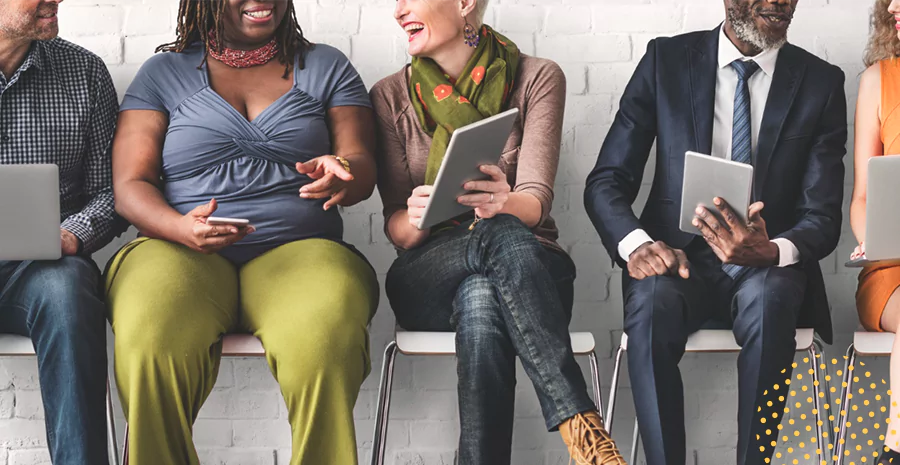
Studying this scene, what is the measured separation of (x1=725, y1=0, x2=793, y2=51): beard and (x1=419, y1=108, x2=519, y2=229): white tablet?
76 centimetres

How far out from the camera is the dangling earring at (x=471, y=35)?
92.0 inches

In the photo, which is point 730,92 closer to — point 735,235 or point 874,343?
point 735,235

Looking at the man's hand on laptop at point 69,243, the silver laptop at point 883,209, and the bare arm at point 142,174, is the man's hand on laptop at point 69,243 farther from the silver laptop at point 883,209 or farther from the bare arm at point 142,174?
the silver laptop at point 883,209

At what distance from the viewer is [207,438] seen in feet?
8.61

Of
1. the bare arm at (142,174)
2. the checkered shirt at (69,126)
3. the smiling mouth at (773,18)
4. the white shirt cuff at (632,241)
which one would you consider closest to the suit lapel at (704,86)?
the smiling mouth at (773,18)

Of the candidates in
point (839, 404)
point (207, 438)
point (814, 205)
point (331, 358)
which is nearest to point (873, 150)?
point (814, 205)

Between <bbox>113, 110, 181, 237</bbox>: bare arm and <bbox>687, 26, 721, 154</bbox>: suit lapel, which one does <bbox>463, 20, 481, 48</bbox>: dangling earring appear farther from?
<bbox>113, 110, 181, 237</bbox>: bare arm

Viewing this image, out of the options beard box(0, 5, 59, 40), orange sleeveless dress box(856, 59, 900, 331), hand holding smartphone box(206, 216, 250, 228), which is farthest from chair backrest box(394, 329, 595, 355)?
beard box(0, 5, 59, 40)

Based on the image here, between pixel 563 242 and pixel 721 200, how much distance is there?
2.50 feet

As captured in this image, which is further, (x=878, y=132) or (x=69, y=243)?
(x=878, y=132)

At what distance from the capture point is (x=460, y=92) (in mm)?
2295

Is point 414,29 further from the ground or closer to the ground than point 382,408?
further from the ground

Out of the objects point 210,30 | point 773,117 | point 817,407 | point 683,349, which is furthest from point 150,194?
point 817,407

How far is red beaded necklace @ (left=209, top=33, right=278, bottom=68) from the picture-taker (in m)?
2.27
